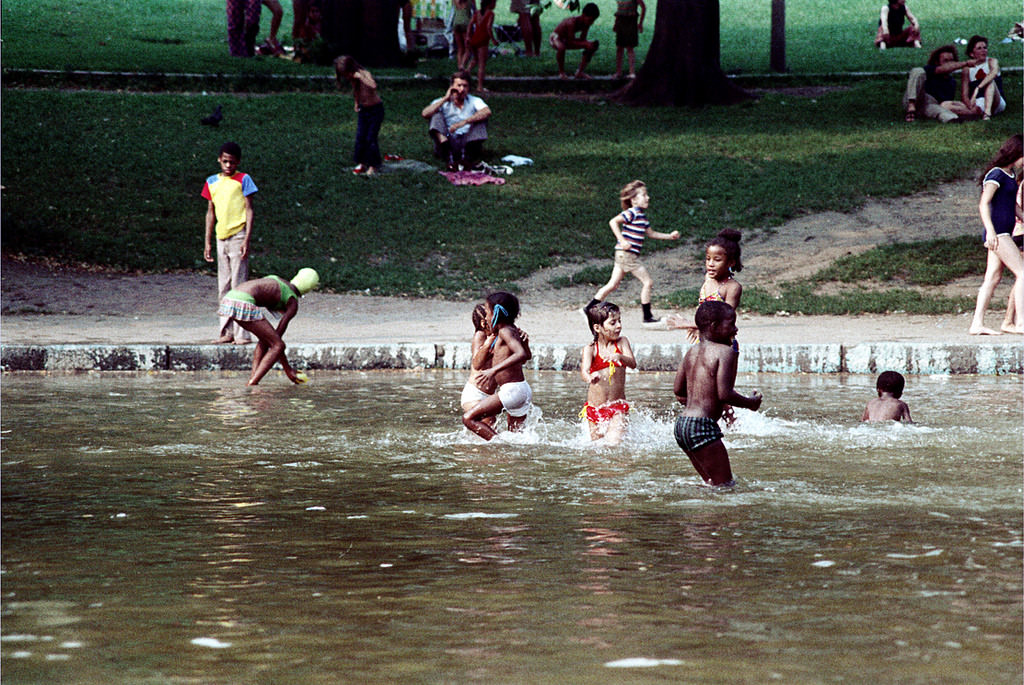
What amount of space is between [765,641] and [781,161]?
61.7 feet

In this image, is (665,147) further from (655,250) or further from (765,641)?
(765,641)

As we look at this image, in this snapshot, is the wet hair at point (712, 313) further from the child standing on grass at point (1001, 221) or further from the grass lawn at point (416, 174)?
the grass lawn at point (416, 174)

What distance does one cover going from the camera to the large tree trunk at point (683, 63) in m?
26.1

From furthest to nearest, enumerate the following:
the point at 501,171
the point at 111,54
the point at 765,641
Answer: the point at 111,54
the point at 501,171
the point at 765,641

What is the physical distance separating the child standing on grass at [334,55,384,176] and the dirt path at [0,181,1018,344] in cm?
380

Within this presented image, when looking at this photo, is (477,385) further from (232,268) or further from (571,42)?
(571,42)

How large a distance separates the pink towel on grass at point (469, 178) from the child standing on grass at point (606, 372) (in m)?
12.7

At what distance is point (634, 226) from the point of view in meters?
14.3

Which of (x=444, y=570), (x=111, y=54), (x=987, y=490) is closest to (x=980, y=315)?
(x=987, y=490)

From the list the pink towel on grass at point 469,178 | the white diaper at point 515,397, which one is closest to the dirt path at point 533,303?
the pink towel on grass at point 469,178

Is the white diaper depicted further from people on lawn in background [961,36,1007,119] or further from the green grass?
the green grass

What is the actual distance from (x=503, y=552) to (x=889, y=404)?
167 inches

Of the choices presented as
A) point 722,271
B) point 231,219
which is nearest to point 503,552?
point 722,271

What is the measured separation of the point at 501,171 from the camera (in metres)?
22.0
